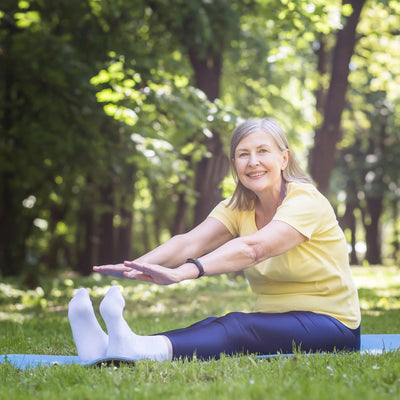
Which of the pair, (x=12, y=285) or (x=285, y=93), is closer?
(x=12, y=285)

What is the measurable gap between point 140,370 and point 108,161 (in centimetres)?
745

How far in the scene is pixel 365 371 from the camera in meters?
2.82

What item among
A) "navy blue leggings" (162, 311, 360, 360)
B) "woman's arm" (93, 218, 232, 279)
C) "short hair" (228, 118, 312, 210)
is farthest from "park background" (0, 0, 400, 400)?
"short hair" (228, 118, 312, 210)

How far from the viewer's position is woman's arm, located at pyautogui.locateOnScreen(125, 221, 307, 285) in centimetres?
298

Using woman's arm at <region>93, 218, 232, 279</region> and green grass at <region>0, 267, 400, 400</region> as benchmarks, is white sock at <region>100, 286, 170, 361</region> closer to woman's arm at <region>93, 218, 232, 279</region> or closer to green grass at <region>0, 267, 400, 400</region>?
green grass at <region>0, 267, 400, 400</region>

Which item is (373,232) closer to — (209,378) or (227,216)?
(227,216)

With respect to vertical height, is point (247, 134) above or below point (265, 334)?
above

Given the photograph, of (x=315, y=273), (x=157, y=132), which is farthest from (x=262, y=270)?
(x=157, y=132)

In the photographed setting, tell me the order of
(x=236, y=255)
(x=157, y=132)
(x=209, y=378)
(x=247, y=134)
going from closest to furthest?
(x=209, y=378)
(x=236, y=255)
(x=247, y=134)
(x=157, y=132)

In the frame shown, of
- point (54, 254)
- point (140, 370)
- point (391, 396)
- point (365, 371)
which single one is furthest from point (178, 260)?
point (54, 254)

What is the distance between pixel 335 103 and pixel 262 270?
8.83m

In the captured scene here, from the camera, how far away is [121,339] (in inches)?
119

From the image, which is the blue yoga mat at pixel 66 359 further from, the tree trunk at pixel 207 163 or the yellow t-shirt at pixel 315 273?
the tree trunk at pixel 207 163

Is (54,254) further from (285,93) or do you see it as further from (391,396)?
(391,396)
